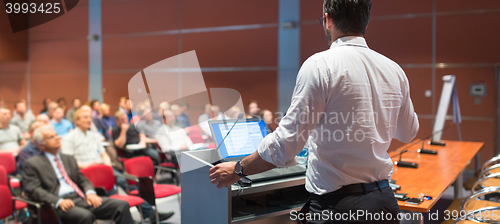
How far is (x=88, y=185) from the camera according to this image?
3.35m

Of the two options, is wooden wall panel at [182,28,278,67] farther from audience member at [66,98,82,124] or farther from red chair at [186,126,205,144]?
red chair at [186,126,205,144]

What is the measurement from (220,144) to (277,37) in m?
5.90

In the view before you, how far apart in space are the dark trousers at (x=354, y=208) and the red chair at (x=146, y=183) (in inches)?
97.2

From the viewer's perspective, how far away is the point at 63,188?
3.29 metres

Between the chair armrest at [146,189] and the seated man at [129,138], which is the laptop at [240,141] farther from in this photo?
the seated man at [129,138]

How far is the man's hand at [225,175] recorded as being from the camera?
4.55ft

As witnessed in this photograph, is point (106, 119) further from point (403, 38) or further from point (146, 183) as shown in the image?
point (403, 38)

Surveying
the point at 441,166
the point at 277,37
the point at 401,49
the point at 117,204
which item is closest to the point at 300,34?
the point at 277,37

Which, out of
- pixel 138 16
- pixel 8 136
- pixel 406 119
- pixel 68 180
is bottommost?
pixel 68 180

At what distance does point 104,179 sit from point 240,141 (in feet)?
7.52

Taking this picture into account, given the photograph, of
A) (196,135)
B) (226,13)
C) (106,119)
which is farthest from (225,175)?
(226,13)

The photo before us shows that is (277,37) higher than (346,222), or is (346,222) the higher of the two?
(277,37)

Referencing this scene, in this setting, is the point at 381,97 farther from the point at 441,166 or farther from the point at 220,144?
the point at 441,166

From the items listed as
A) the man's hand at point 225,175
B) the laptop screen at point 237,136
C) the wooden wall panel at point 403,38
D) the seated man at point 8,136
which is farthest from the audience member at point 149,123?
A: the wooden wall panel at point 403,38
